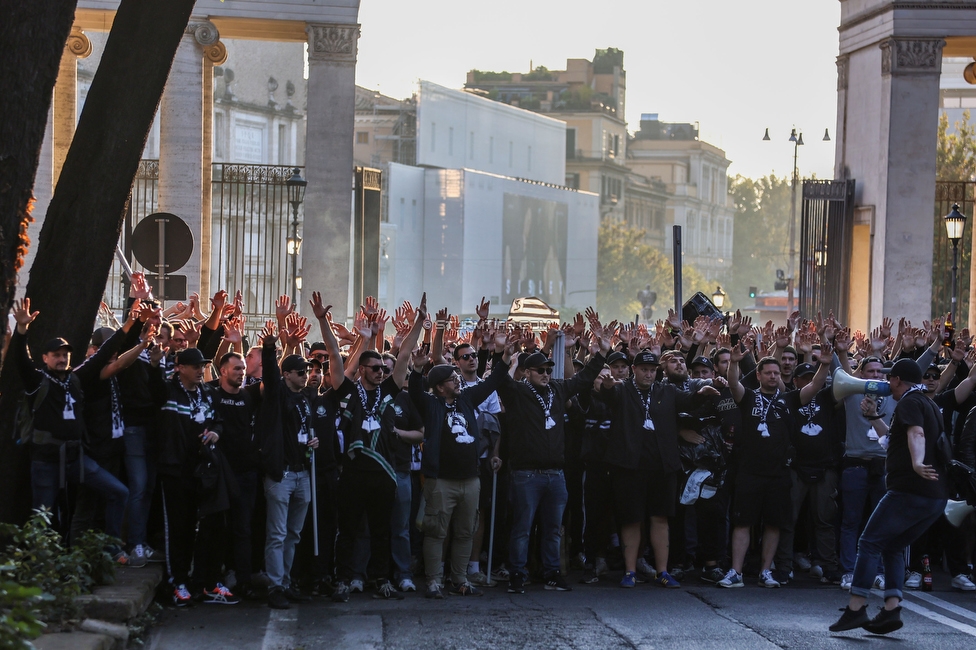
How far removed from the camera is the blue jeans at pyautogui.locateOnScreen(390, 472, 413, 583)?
10352 millimetres

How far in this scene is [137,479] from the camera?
389 inches

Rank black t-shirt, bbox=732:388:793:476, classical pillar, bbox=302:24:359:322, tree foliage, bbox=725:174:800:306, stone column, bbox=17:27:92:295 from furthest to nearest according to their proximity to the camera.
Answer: tree foliage, bbox=725:174:800:306, classical pillar, bbox=302:24:359:322, stone column, bbox=17:27:92:295, black t-shirt, bbox=732:388:793:476

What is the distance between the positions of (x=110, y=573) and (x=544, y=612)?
3.12 metres

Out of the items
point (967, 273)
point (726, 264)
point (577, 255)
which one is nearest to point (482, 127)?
point (577, 255)

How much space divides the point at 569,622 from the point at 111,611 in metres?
3.17

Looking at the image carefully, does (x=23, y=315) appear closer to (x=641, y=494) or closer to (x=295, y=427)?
(x=295, y=427)

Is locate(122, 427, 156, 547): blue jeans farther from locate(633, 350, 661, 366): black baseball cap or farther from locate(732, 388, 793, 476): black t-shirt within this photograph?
locate(732, 388, 793, 476): black t-shirt

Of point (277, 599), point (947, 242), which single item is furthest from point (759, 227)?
point (277, 599)

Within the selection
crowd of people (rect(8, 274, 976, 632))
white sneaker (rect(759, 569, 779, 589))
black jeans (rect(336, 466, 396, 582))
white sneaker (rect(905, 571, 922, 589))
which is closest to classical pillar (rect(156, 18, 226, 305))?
crowd of people (rect(8, 274, 976, 632))

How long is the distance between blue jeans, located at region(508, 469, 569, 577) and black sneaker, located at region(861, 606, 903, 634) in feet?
8.72

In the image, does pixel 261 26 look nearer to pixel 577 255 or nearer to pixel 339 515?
pixel 339 515

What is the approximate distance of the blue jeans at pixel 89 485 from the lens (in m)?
9.29

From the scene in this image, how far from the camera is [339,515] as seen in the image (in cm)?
1027

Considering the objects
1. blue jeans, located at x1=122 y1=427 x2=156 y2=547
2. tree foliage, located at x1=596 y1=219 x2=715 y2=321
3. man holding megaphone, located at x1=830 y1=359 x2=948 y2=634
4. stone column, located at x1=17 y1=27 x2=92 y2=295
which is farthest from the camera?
tree foliage, located at x1=596 y1=219 x2=715 y2=321
